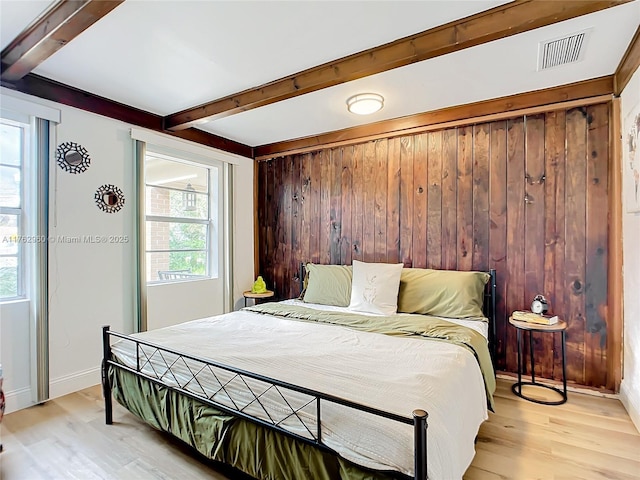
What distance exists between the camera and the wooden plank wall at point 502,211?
2.75 meters

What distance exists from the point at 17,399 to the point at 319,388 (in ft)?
8.19

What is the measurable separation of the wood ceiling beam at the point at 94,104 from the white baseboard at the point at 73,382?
219 cm

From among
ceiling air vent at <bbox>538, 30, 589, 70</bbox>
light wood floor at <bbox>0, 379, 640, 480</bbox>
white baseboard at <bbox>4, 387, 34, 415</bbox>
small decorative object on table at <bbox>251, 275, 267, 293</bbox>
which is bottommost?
light wood floor at <bbox>0, 379, 640, 480</bbox>

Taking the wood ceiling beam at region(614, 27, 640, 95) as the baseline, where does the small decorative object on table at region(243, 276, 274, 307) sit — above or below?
below

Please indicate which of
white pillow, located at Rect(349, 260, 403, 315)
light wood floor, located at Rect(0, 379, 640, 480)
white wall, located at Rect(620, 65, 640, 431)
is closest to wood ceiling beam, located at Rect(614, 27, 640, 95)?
white wall, located at Rect(620, 65, 640, 431)

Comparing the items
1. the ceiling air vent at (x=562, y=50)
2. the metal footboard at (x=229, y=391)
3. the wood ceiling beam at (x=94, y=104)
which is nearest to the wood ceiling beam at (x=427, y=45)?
the ceiling air vent at (x=562, y=50)

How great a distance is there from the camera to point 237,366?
1.79 metres

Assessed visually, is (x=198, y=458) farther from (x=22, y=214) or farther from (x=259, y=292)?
(x=259, y=292)

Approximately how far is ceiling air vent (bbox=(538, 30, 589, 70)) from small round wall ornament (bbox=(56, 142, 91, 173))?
3.48m

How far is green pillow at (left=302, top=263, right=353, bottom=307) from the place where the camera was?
3398 millimetres

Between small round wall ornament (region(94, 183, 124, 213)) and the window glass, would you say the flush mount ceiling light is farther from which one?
small round wall ornament (region(94, 183, 124, 213))

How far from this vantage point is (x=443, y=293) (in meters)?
2.94

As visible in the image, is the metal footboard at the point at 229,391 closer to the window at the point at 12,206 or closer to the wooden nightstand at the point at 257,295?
the window at the point at 12,206

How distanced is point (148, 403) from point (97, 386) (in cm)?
124
